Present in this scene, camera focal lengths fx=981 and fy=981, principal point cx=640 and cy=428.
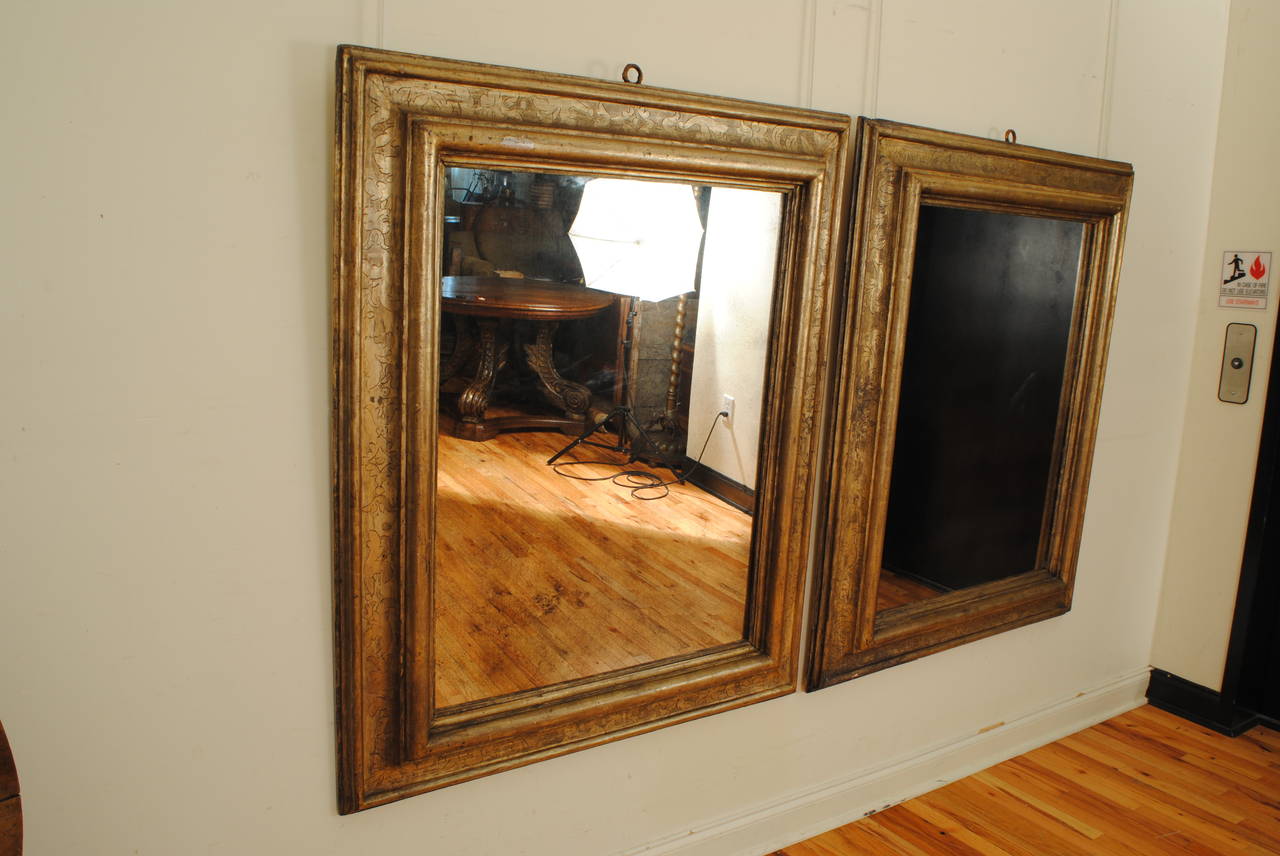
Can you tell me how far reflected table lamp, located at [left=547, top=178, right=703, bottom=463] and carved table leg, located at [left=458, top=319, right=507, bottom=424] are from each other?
0.62 ft

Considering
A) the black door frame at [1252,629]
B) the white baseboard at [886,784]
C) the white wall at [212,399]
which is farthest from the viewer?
the black door frame at [1252,629]

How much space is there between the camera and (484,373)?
161 cm

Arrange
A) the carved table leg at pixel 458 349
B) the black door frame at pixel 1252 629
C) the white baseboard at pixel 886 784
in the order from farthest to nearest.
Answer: the black door frame at pixel 1252 629, the white baseboard at pixel 886 784, the carved table leg at pixel 458 349

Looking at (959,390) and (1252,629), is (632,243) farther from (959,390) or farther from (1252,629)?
(1252,629)

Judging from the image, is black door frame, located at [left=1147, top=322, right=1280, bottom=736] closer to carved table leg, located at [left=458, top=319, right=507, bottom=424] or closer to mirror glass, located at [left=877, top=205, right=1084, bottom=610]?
mirror glass, located at [left=877, top=205, right=1084, bottom=610]

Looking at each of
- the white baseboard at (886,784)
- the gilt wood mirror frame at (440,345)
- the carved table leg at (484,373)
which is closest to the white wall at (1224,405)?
the white baseboard at (886,784)

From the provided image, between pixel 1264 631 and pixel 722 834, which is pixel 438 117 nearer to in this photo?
pixel 722 834

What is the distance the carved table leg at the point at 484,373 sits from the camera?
1591 mm

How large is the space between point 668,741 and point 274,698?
80 centimetres

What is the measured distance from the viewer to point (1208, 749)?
A: 285cm

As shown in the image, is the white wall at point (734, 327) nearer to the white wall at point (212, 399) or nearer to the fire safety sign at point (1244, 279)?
the white wall at point (212, 399)

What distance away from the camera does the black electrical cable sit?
1788 millimetres

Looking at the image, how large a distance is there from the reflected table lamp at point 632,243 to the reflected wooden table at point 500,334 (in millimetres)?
57

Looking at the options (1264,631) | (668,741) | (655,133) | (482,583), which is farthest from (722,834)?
(1264,631)
